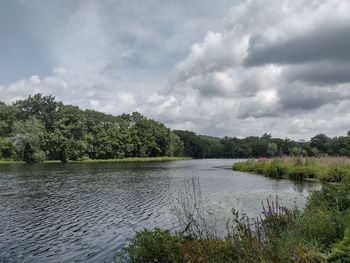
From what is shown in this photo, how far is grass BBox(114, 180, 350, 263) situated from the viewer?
659cm

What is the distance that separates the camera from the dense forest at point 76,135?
104312 millimetres

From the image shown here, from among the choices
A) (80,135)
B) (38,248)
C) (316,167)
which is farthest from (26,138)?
(38,248)

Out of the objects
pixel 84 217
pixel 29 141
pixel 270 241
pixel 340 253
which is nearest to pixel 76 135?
pixel 29 141

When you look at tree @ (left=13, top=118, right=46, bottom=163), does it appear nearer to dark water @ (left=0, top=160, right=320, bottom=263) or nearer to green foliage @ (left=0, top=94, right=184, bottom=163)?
green foliage @ (left=0, top=94, right=184, bottom=163)

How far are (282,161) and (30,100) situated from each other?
342 ft

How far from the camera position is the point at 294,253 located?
5.89m

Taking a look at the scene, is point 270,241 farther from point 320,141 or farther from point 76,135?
point 320,141

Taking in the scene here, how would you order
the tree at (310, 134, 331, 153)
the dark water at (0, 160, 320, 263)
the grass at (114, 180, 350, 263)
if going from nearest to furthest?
the grass at (114, 180, 350, 263), the dark water at (0, 160, 320, 263), the tree at (310, 134, 331, 153)

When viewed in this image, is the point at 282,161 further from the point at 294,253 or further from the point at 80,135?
the point at 80,135

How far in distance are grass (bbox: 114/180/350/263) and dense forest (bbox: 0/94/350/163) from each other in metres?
85.7

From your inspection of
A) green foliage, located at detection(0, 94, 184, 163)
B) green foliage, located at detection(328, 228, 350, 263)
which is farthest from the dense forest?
green foliage, located at detection(328, 228, 350, 263)

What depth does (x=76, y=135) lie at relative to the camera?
117m

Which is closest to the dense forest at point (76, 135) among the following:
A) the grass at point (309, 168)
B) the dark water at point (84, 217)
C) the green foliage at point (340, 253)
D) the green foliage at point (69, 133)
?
the green foliage at point (69, 133)

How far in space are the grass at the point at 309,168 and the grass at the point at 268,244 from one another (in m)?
21.6
